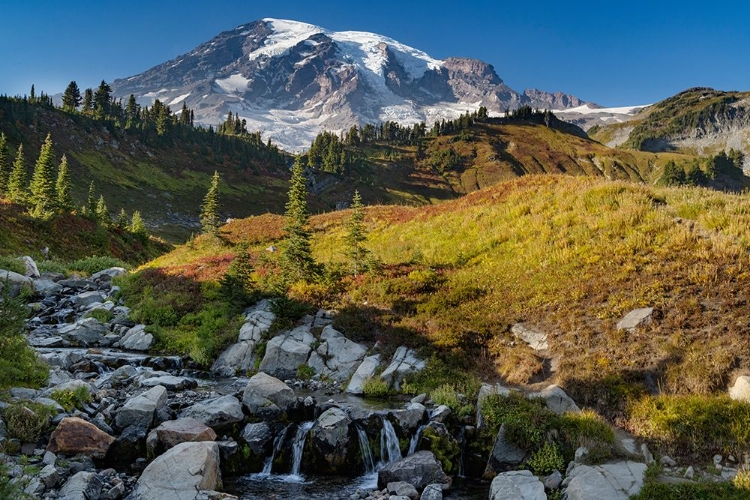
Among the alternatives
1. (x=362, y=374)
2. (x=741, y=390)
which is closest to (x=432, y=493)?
(x=362, y=374)

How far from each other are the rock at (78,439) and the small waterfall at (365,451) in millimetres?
6279

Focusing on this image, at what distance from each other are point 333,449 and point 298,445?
0.97 metres

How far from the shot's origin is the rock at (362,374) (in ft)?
55.3

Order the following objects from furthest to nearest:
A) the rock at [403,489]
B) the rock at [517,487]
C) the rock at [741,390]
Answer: the rock at [741,390] → the rock at [403,489] → the rock at [517,487]

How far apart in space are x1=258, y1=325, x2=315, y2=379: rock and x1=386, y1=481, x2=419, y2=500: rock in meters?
9.13

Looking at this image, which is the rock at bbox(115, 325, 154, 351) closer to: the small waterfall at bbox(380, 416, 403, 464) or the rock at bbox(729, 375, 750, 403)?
the small waterfall at bbox(380, 416, 403, 464)

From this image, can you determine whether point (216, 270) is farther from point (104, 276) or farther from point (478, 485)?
point (478, 485)

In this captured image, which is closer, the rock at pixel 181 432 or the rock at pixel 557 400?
the rock at pixel 181 432

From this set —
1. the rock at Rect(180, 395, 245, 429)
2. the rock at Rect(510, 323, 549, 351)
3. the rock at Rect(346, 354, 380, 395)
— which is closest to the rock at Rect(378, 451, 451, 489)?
the rock at Rect(180, 395, 245, 429)

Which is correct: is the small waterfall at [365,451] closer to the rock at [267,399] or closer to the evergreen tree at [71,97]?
the rock at [267,399]

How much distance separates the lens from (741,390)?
1192cm

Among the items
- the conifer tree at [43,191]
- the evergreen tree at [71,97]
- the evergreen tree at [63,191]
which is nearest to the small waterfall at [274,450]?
the conifer tree at [43,191]

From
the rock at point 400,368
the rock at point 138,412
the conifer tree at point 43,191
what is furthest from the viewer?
the conifer tree at point 43,191

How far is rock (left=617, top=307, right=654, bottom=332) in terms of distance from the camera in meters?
15.5
